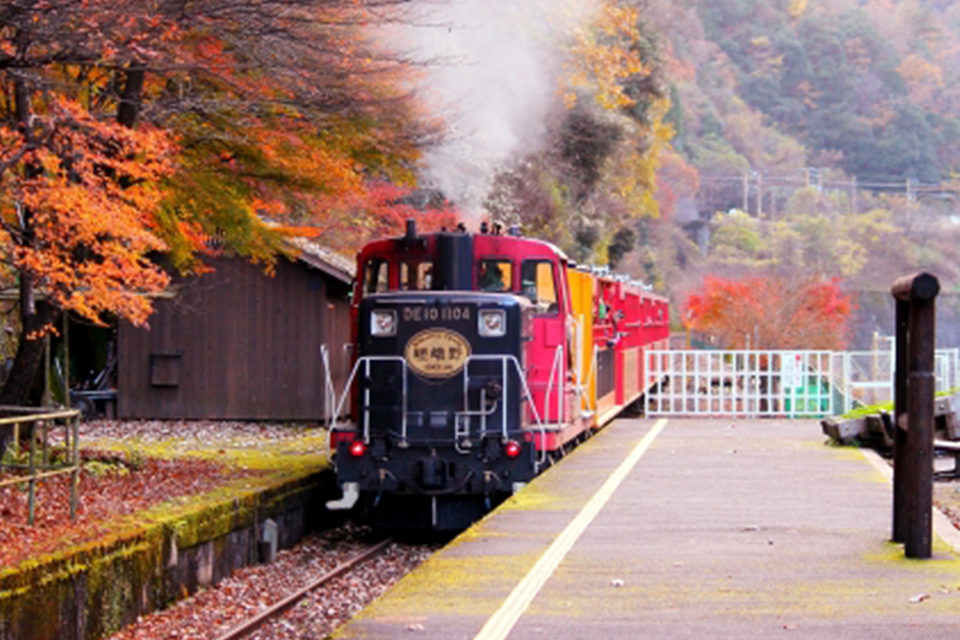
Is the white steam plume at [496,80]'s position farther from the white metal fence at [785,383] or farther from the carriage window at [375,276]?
the carriage window at [375,276]

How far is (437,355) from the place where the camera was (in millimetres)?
13391

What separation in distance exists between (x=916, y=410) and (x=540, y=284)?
686cm

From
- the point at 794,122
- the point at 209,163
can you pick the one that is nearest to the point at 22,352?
the point at 209,163

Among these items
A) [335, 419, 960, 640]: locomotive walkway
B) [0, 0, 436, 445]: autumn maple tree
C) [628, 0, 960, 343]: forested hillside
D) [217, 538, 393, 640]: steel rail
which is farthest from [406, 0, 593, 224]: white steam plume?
[628, 0, 960, 343]: forested hillside

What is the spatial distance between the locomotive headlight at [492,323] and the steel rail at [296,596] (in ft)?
8.74

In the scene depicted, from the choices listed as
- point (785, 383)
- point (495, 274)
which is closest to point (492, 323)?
point (495, 274)

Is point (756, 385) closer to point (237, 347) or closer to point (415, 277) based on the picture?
point (237, 347)

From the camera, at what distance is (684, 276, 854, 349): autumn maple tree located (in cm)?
3878

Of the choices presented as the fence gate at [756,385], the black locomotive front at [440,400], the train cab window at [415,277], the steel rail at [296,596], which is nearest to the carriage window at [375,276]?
the train cab window at [415,277]

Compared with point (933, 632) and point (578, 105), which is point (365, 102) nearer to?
point (933, 632)

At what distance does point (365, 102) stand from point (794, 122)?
329 feet

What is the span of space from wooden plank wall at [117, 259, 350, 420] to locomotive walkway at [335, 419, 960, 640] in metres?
13.4

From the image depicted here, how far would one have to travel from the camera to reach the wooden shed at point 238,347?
26.6 meters

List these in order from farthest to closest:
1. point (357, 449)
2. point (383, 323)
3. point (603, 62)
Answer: point (603, 62)
point (383, 323)
point (357, 449)
